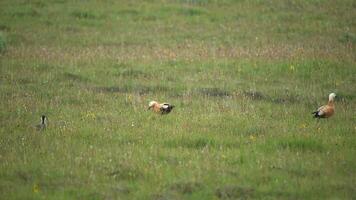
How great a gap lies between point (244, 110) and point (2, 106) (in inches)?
221

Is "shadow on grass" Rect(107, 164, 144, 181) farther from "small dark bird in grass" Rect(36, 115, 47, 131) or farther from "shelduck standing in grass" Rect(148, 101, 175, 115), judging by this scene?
"shelduck standing in grass" Rect(148, 101, 175, 115)

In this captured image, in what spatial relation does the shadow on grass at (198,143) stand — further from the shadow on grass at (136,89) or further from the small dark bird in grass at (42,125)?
the shadow on grass at (136,89)

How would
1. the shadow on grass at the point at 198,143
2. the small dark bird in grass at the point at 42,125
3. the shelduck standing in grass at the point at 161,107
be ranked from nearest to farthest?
1. the shadow on grass at the point at 198,143
2. the small dark bird in grass at the point at 42,125
3. the shelduck standing in grass at the point at 161,107

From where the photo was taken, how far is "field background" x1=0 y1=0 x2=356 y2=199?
445 inches

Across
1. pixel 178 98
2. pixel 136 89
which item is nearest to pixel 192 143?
pixel 178 98

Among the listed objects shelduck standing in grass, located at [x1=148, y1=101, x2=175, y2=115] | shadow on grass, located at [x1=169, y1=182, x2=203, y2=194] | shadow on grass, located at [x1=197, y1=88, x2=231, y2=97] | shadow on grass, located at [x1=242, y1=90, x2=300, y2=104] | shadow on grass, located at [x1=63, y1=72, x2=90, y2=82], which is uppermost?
shadow on grass, located at [x1=169, y1=182, x2=203, y2=194]

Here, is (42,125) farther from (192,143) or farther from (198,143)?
(198,143)

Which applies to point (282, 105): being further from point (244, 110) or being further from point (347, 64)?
point (347, 64)

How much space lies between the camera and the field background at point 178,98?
11312 mm

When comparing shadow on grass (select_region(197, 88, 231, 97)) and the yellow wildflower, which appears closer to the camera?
the yellow wildflower

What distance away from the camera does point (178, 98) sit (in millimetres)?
17656

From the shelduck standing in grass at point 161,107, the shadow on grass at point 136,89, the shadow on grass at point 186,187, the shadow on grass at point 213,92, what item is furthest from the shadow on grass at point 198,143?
the shadow on grass at point 136,89

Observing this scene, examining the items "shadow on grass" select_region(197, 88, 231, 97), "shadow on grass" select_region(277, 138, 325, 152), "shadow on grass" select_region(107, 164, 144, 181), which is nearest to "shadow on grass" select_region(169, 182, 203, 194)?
"shadow on grass" select_region(107, 164, 144, 181)

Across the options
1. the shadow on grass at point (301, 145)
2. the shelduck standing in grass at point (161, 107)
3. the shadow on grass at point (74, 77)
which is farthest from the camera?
the shadow on grass at point (74, 77)
